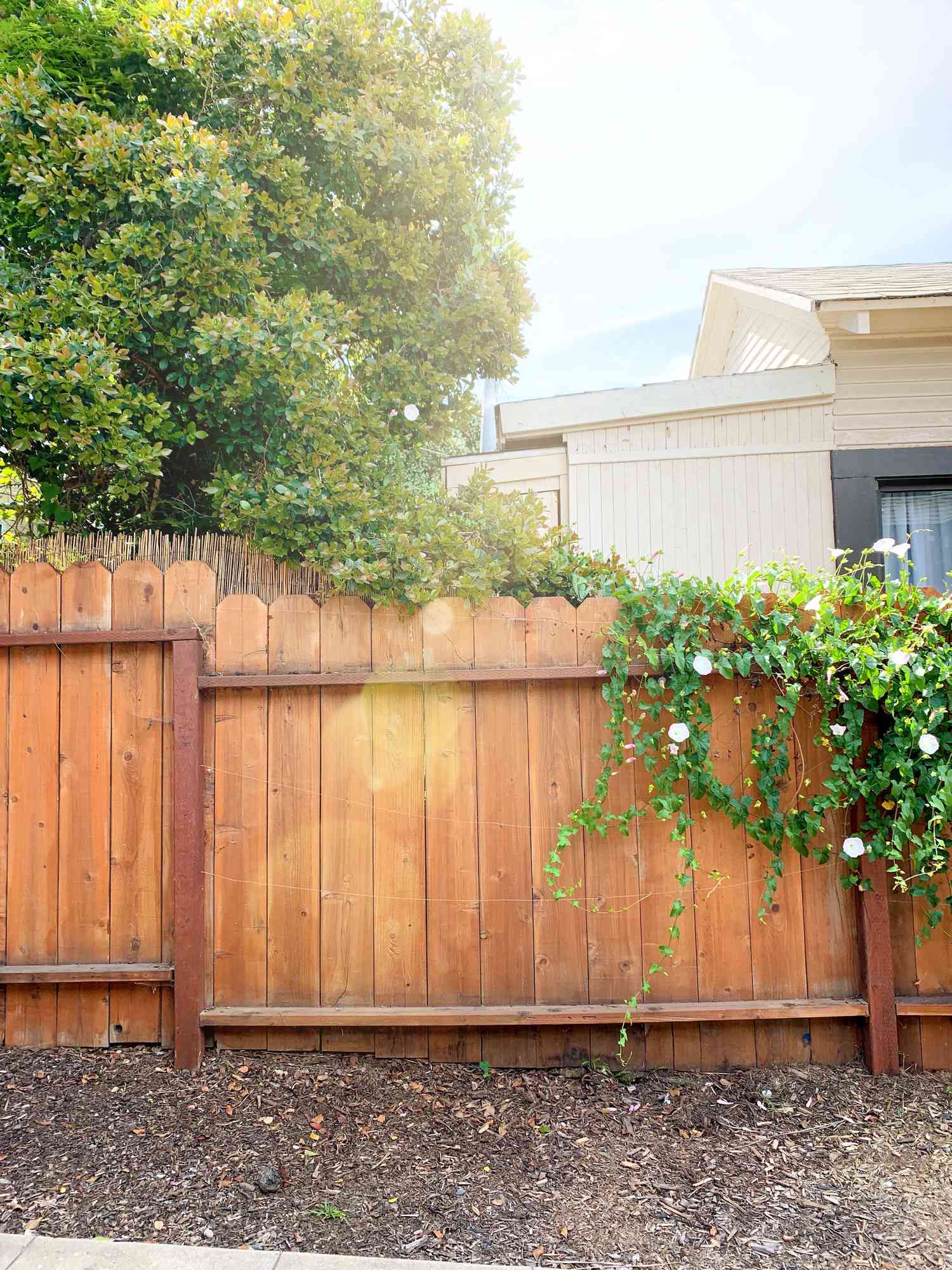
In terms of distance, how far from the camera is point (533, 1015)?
2.74m

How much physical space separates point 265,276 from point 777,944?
3745 millimetres

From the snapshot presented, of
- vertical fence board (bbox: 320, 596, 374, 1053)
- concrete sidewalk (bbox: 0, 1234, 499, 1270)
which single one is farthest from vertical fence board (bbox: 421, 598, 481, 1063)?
concrete sidewalk (bbox: 0, 1234, 499, 1270)

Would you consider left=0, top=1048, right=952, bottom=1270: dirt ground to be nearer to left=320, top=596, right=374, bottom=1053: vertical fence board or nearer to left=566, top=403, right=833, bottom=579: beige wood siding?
left=320, top=596, right=374, bottom=1053: vertical fence board

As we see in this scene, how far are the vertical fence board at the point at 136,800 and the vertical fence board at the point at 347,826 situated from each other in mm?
635

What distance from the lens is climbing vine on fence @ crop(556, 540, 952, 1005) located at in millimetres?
2645

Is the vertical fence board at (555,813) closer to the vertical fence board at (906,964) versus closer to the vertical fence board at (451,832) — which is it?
the vertical fence board at (451,832)

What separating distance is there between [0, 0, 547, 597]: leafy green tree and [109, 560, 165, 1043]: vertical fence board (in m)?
0.55

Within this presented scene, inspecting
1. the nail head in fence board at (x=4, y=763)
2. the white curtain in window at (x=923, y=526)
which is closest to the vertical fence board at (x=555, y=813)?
the nail head in fence board at (x=4, y=763)

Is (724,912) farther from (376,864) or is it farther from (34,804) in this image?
(34,804)

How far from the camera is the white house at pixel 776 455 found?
5391 millimetres

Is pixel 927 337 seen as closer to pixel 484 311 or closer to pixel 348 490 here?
pixel 484 311

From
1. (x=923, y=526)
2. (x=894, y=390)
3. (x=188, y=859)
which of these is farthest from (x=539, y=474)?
(x=188, y=859)

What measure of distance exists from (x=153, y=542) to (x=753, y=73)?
728cm

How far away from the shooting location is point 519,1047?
2.84 metres
